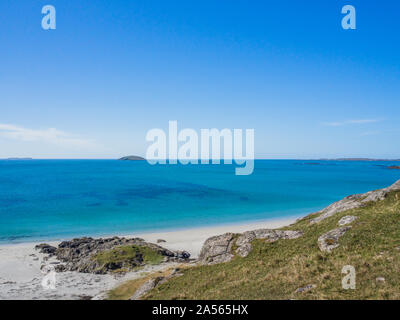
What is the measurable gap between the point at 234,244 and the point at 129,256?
16.7 metres

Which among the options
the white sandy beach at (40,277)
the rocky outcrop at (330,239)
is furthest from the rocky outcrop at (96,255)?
the rocky outcrop at (330,239)

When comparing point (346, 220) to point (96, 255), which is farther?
point (96, 255)

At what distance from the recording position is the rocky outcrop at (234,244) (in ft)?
80.8

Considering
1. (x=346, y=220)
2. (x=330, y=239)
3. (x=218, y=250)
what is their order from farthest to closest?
(x=218, y=250) → (x=346, y=220) → (x=330, y=239)

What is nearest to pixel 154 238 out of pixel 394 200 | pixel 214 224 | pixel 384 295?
pixel 214 224

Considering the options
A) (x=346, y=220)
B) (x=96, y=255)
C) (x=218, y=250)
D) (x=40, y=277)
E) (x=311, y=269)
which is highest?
(x=346, y=220)

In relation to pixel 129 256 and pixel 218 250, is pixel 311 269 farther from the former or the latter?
pixel 129 256

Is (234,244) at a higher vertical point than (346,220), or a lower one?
lower

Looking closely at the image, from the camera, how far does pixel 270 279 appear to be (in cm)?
1769

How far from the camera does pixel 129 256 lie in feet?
118

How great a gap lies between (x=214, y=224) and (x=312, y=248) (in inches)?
1748

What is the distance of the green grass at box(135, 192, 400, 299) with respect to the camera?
47.7 ft

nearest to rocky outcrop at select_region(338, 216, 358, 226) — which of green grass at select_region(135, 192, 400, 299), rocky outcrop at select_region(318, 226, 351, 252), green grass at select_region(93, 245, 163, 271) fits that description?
green grass at select_region(135, 192, 400, 299)

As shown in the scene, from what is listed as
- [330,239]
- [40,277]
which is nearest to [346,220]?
[330,239]
